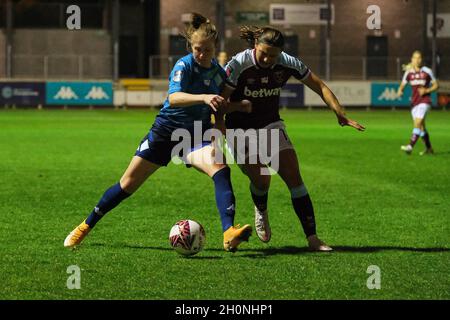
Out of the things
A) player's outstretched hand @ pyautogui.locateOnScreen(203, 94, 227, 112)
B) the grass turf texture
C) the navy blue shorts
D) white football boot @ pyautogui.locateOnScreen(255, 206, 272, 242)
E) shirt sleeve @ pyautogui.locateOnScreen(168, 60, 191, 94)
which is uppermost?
Result: shirt sleeve @ pyautogui.locateOnScreen(168, 60, 191, 94)

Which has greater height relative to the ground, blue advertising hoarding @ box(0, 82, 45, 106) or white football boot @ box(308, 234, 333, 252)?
blue advertising hoarding @ box(0, 82, 45, 106)

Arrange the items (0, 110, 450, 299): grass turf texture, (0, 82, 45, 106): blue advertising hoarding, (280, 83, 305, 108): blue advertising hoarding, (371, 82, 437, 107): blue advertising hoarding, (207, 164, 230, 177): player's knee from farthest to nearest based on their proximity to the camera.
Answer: (371, 82, 437, 107): blue advertising hoarding, (280, 83, 305, 108): blue advertising hoarding, (0, 82, 45, 106): blue advertising hoarding, (207, 164, 230, 177): player's knee, (0, 110, 450, 299): grass turf texture

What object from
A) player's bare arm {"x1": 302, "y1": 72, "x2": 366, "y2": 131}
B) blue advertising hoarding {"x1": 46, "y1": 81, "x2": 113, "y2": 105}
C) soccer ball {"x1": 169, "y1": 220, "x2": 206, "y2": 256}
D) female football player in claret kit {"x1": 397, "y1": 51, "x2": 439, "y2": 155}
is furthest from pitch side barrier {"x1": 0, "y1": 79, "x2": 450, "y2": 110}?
soccer ball {"x1": 169, "y1": 220, "x2": 206, "y2": 256}

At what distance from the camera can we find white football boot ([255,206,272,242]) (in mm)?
9484

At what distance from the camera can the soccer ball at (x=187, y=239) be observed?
8.52 meters

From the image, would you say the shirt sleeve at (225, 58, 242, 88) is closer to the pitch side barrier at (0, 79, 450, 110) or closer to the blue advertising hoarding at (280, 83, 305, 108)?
the pitch side barrier at (0, 79, 450, 110)

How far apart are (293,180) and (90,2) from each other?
3982 centimetres

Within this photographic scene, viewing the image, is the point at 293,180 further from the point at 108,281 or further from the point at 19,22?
the point at 19,22

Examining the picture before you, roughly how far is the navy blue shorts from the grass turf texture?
2.76 feet

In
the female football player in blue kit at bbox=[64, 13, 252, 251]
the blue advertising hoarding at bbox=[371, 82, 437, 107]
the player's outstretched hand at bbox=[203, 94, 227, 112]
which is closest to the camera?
the player's outstretched hand at bbox=[203, 94, 227, 112]

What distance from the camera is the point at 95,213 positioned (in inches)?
359

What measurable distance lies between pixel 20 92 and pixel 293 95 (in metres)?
11.4

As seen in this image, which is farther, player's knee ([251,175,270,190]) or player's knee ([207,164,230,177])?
player's knee ([251,175,270,190])
